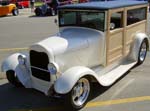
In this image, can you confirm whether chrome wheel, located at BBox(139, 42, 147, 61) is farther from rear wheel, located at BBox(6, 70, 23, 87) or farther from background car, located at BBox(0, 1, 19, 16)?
background car, located at BBox(0, 1, 19, 16)

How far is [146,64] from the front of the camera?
28.5ft

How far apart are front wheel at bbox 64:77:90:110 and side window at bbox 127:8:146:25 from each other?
2.52 meters

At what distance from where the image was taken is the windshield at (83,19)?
22.0 ft

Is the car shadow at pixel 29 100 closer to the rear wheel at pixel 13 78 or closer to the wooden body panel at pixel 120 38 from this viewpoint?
the rear wheel at pixel 13 78

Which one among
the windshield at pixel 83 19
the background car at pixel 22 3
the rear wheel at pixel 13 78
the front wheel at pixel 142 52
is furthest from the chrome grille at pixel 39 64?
the background car at pixel 22 3

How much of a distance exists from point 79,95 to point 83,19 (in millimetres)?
1722

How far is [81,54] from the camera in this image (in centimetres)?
636

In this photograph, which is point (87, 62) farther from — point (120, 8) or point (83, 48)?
point (120, 8)

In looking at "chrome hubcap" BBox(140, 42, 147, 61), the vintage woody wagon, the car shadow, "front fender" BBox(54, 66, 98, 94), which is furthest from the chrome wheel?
"front fender" BBox(54, 66, 98, 94)

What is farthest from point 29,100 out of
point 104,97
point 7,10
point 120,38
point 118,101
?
point 7,10

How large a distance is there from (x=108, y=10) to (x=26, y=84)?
2224mm

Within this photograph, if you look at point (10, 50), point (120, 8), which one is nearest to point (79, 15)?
point (120, 8)

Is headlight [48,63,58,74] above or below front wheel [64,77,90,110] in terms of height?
above

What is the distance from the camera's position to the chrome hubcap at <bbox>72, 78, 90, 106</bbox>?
5.84 metres
